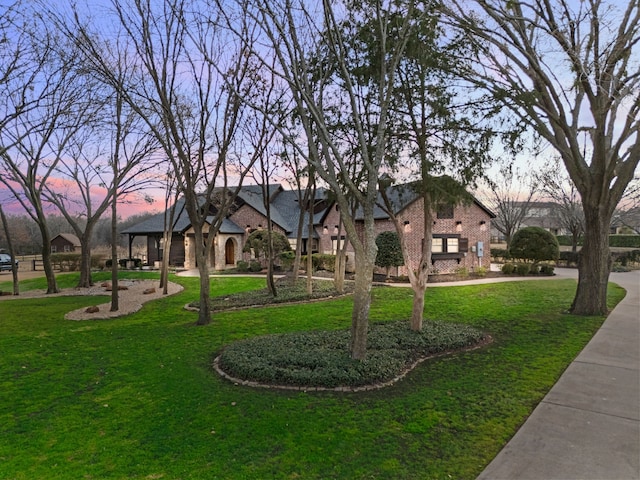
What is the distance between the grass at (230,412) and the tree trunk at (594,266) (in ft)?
6.15

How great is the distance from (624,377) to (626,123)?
7.43 m

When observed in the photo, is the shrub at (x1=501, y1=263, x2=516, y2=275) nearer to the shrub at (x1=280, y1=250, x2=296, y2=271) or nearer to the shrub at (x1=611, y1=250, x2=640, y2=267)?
the shrub at (x1=611, y1=250, x2=640, y2=267)

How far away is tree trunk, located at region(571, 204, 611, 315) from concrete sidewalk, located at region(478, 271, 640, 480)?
4.03 metres

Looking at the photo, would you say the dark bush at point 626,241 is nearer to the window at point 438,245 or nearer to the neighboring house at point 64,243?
the window at point 438,245

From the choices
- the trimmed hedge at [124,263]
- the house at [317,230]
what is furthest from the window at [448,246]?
the trimmed hedge at [124,263]

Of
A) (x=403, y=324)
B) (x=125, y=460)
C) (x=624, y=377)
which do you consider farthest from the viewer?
(x=403, y=324)

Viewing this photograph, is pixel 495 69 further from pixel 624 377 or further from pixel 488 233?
pixel 488 233

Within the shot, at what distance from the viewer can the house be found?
21.8 metres

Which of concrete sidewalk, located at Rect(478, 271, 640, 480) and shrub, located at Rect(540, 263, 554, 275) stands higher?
shrub, located at Rect(540, 263, 554, 275)

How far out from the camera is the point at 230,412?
4.75m

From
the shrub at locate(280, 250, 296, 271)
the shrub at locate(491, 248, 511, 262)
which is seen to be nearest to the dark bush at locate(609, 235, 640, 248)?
the shrub at locate(491, 248, 511, 262)

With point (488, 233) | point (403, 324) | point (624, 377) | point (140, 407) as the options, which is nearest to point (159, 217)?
point (488, 233)

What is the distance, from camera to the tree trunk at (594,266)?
34.1 ft

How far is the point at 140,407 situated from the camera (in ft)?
16.2
